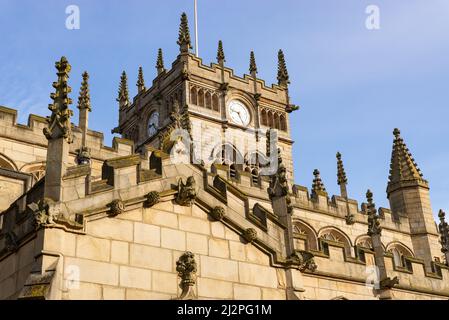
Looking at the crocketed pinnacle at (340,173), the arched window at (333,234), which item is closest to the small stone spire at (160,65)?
the crocketed pinnacle at (340,173)

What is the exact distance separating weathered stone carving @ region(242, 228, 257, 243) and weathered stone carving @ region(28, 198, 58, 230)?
3.80 meters

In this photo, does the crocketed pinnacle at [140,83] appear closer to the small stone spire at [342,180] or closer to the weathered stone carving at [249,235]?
the small stone spire at [342,180]

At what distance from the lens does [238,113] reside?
4862 centimetres

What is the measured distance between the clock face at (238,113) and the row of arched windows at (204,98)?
115 cm

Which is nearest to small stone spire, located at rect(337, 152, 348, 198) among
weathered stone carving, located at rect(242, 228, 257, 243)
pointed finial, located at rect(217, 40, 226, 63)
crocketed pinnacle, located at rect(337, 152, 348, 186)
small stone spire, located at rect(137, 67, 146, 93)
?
crocketed pinnacle, located at rect(337, 152, 348, 186)

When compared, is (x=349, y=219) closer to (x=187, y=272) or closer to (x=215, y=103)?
(x=215, y=103)

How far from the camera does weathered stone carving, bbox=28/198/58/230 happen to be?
10.4 metres

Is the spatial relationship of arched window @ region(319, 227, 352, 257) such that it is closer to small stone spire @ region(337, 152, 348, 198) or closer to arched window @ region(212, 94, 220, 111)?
small stone spire @ region(337, 152, 348, 198)

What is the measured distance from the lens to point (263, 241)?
13.0 m

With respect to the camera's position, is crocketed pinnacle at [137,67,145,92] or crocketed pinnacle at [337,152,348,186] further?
crocketed pinnacle at [137,67,145,92]

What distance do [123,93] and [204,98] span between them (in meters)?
11.0
